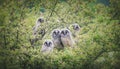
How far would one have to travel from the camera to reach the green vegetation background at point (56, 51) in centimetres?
623

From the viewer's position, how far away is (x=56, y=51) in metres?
6.92

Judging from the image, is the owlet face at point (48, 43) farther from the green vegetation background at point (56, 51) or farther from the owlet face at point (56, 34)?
the owlet face at point (56, 34)

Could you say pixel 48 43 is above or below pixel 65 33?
below

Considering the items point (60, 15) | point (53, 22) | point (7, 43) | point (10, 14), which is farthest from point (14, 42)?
point (60, 15)

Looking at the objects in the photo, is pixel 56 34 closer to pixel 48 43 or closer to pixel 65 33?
pixel 65 33

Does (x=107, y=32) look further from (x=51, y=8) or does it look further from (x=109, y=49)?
(x=51, y=8)

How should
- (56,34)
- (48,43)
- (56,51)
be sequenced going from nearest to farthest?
(56,51)
(48,43)
(56,34)

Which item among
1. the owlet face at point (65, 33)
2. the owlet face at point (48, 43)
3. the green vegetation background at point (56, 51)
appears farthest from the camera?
the owlet face at point (65, 33)

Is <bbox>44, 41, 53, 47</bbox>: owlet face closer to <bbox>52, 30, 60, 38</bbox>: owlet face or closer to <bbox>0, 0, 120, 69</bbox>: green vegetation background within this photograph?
<bbox>0, 0, 120, 69</bbox>: green vegetation background

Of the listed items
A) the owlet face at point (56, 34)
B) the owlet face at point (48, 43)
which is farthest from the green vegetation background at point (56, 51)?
the owlet face at point (56, 34)

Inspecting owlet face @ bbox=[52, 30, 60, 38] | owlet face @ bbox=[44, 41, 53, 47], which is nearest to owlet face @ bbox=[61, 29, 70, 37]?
owlet face @ bbox=[52, 30, 60, 38]

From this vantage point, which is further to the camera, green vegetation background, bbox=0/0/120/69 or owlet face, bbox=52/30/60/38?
owlet face, bbox=52/30/60/38

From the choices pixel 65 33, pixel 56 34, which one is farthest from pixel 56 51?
pixel 56 34

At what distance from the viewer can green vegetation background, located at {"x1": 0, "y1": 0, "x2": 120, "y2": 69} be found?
6.23m
